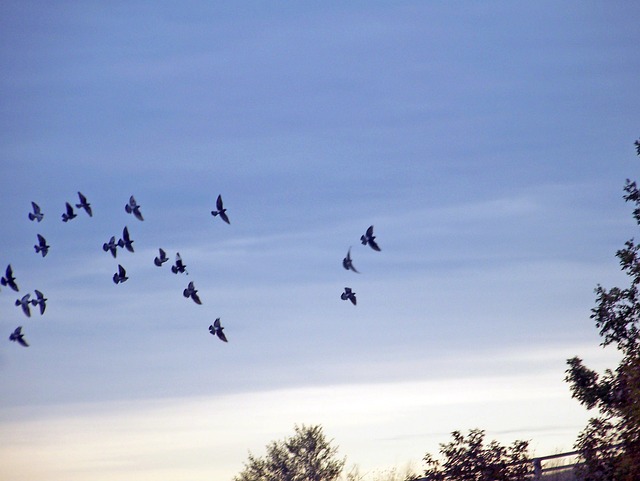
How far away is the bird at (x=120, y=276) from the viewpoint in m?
49.0

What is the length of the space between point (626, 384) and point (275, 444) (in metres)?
38.9

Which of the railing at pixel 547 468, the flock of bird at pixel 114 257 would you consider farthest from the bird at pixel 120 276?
the railing at pixel 547 468

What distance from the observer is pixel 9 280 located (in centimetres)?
5044

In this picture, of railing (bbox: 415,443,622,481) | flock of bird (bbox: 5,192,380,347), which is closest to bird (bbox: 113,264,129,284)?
flock of bird (bbox: 5,192,380,347)

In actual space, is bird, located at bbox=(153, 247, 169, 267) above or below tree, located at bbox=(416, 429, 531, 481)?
above

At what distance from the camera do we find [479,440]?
116ft

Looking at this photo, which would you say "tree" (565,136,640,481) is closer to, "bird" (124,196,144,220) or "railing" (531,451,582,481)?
"railing" (531,451,582,481)

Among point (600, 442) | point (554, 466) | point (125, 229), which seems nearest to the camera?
point (600, 442)

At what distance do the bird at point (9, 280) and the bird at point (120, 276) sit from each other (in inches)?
197

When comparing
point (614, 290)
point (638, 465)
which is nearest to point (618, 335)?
point (614, 290)

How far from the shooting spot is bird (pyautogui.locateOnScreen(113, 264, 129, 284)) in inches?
1928

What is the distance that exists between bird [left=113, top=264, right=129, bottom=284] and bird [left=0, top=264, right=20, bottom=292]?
16.5 ft

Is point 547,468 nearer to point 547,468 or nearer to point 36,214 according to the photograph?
point 547,468

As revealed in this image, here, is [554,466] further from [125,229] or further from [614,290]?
[125,229]
